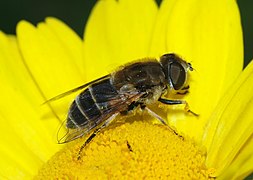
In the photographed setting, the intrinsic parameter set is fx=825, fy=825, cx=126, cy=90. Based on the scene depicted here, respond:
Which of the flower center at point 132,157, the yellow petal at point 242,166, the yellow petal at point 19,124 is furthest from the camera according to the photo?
the yellow petal at point 19,124

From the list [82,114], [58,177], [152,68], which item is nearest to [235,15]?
[152,68]

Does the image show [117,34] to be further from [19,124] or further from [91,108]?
[91,108]

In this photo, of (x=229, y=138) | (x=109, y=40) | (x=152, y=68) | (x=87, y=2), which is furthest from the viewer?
(x=87, y=2)

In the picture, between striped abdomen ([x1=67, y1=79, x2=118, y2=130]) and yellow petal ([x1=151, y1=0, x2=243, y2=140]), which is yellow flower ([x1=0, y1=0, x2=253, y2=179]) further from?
striped abdomen ([x1=67, y1=79, x2=118, y2=130])

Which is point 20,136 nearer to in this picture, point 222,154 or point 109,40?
point 109,40

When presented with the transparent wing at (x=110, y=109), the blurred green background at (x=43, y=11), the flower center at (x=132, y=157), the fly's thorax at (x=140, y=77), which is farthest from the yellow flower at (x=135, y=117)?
the blurred green background at (x=43, y=11)

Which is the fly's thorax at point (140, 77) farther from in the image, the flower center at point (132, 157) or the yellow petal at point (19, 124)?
A: the yellow petal at point (19, 124)

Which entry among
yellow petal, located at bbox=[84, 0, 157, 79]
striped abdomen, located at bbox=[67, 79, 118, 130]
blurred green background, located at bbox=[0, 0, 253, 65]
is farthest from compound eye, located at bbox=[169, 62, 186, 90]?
blurred green background, located at bbox=[0, 0, 253, 65]
